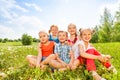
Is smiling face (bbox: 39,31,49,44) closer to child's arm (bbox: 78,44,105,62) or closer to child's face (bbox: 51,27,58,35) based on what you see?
child's face (bbox: 51,27,58,35)

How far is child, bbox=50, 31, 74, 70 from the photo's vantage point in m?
8.27

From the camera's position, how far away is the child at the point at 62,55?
8273 millimetres

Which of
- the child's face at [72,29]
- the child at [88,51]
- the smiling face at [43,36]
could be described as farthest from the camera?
the child's face at [72,29]

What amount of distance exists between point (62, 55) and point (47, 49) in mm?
590

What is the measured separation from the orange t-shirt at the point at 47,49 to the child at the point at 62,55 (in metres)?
0.33

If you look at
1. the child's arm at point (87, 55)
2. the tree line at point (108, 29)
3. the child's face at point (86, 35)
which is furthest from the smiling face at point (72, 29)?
the tree line at point (108, 29)

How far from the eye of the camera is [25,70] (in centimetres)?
869

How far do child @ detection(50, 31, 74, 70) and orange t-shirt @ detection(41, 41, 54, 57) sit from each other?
331mm

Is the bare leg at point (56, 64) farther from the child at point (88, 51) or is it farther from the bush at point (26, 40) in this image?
the bush at point (26, 40)

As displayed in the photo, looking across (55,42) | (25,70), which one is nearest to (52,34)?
(55,42)

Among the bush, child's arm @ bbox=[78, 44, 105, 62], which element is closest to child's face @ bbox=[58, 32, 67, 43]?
child's arm @ bbox=[78, 44, 105, 62]

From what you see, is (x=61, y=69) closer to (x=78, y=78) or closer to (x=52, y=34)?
(x=78, y=78)

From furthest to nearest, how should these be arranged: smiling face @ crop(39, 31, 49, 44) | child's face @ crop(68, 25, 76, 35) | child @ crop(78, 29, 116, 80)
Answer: child's face @ crop(68, 25, 76, 35) → smiling face @ crop(39, 31, 49, 44) → child @ crop(78, 29, 116, 80)

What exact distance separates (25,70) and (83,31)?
7.23ft
